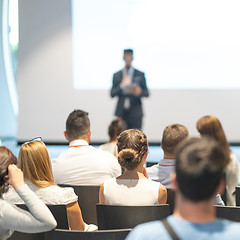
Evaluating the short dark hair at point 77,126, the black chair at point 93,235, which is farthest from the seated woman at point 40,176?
the short dark hair at point 77,126

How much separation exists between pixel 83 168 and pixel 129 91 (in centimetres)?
444

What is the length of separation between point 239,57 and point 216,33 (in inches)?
24.2

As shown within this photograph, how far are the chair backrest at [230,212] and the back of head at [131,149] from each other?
0.47m

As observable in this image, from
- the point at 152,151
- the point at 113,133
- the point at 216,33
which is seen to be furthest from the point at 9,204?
the point at 216,33

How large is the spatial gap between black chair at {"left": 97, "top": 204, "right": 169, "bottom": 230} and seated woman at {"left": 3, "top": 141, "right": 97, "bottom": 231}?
282 millimetres

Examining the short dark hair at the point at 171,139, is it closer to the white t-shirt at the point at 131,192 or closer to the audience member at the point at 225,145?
the audience member at the point at 225,145

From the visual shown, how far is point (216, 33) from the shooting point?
7684 millimetres

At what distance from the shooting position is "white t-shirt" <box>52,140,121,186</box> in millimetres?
2705

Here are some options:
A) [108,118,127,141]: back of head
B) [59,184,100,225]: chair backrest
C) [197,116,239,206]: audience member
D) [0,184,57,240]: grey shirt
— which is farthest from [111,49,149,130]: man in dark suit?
[0,184,57,240]: grey shirt

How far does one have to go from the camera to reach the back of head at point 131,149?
2108 millimetres

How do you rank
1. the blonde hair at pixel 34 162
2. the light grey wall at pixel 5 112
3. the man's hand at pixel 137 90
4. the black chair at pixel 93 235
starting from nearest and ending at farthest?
1. the black chair at pixel 93 235
2. the blonde hair at pixel 34 162
3. the man's hand at pixel 137 90
4. the light grey wall at pixel 5 112

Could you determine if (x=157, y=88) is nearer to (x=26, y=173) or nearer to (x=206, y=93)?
(x=206, y=93)

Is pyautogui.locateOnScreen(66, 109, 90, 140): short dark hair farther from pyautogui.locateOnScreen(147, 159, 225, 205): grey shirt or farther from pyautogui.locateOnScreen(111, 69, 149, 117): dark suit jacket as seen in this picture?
pyautogui.locateOnScreen(111, 69, 149, 117): dark suit jacket

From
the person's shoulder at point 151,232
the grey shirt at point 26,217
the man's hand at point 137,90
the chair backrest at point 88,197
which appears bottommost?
the chair backrest at point 88,197
